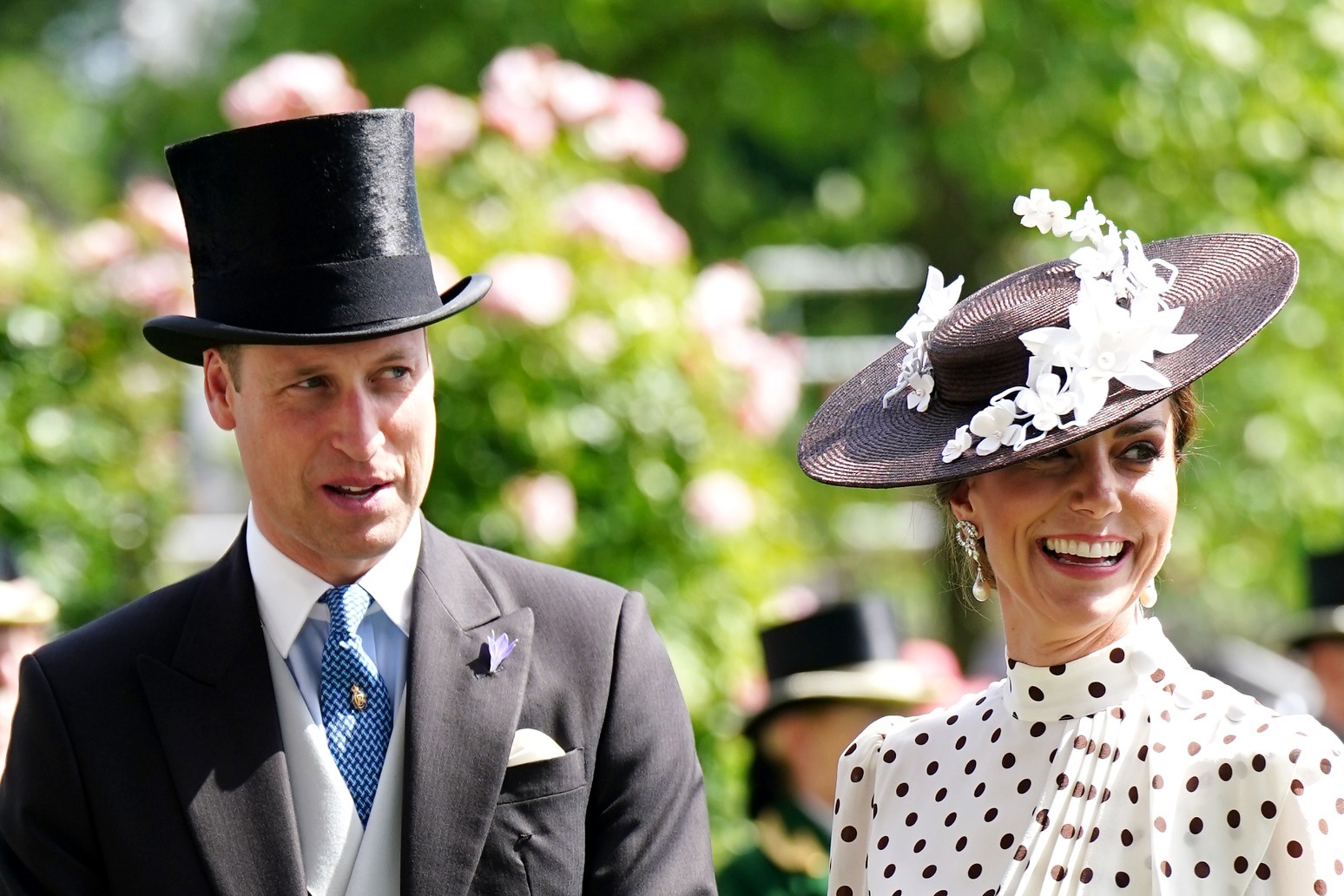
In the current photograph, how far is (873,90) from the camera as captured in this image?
870 centimetres

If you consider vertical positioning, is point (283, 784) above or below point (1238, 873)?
above

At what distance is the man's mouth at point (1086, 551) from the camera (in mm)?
2543

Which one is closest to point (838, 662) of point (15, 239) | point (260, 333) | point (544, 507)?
point (544, 507)

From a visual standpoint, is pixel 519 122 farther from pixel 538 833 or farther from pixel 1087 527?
pixel 1087 527

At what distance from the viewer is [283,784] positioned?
273 cm

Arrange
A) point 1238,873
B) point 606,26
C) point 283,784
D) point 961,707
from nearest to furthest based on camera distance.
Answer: point 1238,873
point 283,784
point 961,707
point 606,26

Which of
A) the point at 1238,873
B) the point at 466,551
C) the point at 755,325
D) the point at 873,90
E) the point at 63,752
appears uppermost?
the point at 873,90

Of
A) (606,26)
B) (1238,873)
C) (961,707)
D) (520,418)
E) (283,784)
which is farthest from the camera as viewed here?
(606,26)

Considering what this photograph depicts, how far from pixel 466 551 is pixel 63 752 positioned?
2.36 ft

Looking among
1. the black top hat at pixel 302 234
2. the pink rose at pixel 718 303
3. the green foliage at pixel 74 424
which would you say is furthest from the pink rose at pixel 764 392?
the black top hat at pixel 302 234

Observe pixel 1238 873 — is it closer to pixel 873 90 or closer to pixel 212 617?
pixel 212 617

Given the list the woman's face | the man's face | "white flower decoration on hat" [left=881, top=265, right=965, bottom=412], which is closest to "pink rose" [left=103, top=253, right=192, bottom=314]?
the man's face

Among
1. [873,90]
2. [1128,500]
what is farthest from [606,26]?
[1128,500]

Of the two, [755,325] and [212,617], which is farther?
[755,325]
